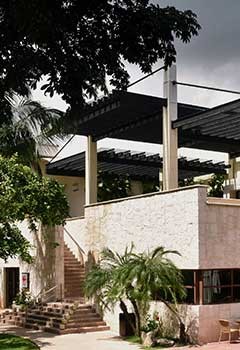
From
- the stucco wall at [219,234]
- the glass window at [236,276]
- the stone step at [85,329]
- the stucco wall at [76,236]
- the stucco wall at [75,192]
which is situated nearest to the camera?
the stucco wall at [219,234]

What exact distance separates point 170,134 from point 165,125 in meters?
0.35

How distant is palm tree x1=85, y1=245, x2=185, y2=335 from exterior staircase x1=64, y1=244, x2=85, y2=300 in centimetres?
602

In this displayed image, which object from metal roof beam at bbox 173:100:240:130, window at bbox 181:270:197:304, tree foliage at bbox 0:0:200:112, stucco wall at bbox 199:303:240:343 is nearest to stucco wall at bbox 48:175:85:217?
metal roof beam at bbox 173:100:240:130

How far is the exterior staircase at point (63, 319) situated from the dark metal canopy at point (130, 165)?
7.46 metres

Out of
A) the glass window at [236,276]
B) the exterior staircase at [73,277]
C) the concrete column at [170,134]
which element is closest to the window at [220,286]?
the glass window at [236,276]

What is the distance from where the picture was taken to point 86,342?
64.4 feet

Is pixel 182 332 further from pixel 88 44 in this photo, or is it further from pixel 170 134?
pixel 88 44

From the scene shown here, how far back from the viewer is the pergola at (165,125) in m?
21.8

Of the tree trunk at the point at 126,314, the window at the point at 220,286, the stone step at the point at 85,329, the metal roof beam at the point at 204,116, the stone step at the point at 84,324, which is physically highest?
the metal roof beam at the point at 204,116

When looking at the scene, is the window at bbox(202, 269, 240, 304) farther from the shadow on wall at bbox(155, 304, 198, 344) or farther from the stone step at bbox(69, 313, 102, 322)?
the stone step at bbox(69, 313, 102, 322)

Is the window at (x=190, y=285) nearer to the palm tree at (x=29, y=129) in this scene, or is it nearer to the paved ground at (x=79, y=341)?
the paved ground at (x=79, y=341)

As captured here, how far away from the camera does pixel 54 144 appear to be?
27.2 metres

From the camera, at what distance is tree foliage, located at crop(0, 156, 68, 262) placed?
22656mm

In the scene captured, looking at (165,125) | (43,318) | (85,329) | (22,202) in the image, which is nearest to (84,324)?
(85,329)
